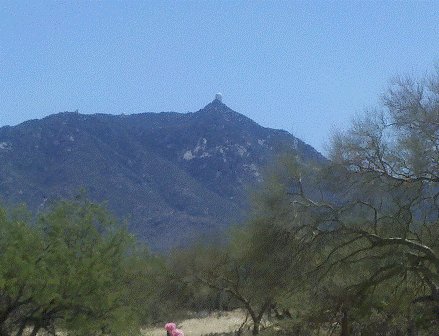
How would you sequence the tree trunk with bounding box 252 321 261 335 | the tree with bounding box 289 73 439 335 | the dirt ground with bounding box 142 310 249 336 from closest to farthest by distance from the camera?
the tree with bounding box 289 73 439 335, the tree trunk with bounding box 252 321 261 335, the dirt ground with bounding box 142 310 249 336

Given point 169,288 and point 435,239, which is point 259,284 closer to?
point 435,239

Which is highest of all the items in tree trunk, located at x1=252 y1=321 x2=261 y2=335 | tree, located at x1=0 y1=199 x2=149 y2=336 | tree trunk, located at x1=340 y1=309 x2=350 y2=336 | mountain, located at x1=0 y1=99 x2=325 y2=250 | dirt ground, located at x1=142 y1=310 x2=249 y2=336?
mountain, located at x1=0 y1=99 x2=325 y2=250

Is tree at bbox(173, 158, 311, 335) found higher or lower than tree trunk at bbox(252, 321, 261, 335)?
higher

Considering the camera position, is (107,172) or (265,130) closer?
(107,172)

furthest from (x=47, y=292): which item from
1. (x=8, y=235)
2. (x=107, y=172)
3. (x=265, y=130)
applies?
(x=265, y=130)

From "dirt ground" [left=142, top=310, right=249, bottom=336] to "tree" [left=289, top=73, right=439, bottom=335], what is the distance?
56.4 ft

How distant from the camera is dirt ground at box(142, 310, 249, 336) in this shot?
1585 inches

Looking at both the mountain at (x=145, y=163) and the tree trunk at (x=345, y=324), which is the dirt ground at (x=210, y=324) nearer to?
the tree trunk at (x=345, y=324)

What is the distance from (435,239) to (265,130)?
493ft

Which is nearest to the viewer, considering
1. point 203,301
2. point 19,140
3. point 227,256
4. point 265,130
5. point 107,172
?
point 227,256

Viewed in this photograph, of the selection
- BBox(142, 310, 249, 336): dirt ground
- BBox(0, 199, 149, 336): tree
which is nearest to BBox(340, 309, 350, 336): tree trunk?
BBox(0, 199, 149, 336): tree

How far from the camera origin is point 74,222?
2570cm

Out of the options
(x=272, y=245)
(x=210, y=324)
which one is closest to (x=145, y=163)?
(x=210, y=324)

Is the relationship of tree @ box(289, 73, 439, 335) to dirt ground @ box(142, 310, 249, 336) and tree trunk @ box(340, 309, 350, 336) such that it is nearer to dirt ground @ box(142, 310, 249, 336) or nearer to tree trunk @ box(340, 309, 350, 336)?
tree trunk @ box(340, 309, 350, 336)
